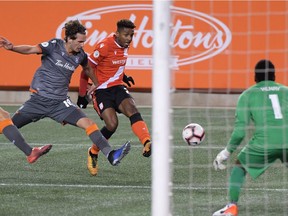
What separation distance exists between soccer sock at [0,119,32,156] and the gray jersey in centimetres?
63

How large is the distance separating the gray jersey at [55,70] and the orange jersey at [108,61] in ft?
2.81

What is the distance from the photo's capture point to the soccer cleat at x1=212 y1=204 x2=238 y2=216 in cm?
836

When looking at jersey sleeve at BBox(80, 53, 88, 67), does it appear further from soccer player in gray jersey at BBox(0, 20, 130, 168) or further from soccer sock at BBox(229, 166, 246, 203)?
soccer sock at BBox(229, 166, 246, 203)

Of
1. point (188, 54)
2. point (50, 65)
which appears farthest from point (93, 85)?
point (188, 54)

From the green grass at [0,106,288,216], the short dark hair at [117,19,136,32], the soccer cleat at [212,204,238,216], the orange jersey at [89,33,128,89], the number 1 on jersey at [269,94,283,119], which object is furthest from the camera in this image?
the orange jersey at [89,33,128,89]

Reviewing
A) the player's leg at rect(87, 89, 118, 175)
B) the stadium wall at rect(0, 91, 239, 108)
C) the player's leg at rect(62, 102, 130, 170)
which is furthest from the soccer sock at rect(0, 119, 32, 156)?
the stadium wall at rect(0, 91, 239, 108)

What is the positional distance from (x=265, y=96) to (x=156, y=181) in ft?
7.51

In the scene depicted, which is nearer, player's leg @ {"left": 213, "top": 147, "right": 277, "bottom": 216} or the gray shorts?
player's leg @ {"left": 213, "top": 147, "right": 277, "bottom": 216}

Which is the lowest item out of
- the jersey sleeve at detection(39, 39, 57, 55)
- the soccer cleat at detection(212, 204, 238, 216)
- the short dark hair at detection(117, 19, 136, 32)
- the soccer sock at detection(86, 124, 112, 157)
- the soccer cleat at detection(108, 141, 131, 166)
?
the soccer cleat at detection(212, 204, 238, 216)

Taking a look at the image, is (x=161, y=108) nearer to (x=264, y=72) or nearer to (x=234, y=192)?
(x=234, y=192)

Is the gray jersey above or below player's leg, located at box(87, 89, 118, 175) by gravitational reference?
above

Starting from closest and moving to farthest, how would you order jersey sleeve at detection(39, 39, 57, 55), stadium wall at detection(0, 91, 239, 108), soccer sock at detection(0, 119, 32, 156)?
soccer sock at detection(0, 119, 32, 156), jersey sleeve at detection(39, 39, 57, 55), stadium wall at detection(0, 91, 239, 108)

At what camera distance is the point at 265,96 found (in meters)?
8.55

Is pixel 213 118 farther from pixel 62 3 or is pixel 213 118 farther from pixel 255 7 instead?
pixel 62 3
